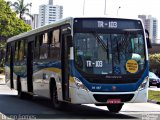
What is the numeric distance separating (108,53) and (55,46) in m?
2.65

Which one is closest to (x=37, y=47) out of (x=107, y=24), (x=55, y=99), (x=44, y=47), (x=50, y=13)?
(x=44, y=47)

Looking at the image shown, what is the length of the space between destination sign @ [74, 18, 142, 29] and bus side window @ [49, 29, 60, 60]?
169 centimetres

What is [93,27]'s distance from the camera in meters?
15.5

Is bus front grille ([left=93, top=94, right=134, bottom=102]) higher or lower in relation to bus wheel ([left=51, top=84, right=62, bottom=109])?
higher

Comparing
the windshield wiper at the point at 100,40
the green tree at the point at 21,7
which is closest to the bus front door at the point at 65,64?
the windshield wiper at the point at 100,40

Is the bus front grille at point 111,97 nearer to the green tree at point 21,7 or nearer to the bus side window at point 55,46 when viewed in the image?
the bus side window at point 55,46

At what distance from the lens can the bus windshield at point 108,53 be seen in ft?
49.8

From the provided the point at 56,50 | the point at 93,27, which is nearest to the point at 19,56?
the point at 56,50

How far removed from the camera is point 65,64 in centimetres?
1616

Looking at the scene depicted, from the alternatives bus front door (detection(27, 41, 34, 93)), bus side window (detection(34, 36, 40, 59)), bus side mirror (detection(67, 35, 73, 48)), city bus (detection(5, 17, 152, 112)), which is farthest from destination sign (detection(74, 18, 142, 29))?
bus front door (detection(27, 41, 34, 93))

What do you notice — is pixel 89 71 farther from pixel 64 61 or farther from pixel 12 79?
pixel 12 79

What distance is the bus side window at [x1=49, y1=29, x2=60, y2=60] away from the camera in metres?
17.0

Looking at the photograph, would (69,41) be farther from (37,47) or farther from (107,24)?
(37,47)

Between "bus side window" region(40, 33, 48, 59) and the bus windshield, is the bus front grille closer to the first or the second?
the bus windshield
